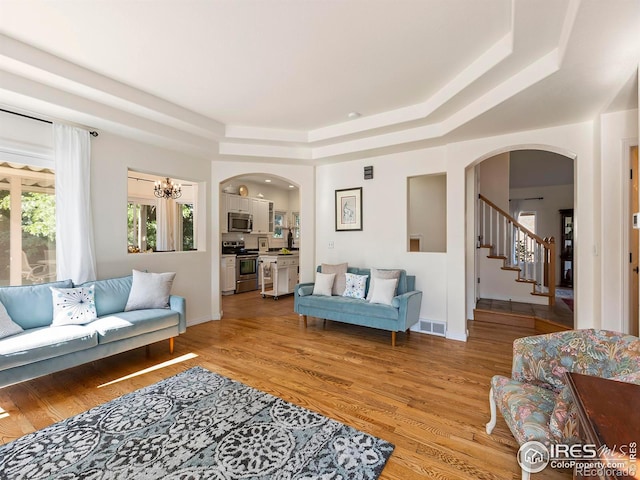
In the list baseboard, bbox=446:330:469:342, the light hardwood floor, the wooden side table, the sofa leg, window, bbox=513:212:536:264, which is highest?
window, bbox=513:212:536:264

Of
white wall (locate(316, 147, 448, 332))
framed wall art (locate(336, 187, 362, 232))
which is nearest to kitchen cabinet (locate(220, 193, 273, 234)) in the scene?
white wall (locate(316, 147, 448, 332))

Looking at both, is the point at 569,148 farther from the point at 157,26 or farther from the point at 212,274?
the point at 212,274

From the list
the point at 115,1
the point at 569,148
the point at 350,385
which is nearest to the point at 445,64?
the point at 569,148

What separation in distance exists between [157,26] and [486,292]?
19.9 ft

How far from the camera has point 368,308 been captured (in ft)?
12.7

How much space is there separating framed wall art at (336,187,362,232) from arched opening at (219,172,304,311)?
4.60 ft

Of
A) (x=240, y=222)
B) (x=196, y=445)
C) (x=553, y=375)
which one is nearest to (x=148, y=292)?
(x=196, y=445)

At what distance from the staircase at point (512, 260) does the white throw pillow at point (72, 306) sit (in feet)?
18.7

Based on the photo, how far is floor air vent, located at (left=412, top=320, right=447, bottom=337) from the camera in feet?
13.6

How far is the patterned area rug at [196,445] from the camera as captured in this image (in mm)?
1716

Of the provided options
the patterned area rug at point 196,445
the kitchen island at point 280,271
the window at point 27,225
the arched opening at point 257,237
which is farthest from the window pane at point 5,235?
the kitchen island at point 280,271

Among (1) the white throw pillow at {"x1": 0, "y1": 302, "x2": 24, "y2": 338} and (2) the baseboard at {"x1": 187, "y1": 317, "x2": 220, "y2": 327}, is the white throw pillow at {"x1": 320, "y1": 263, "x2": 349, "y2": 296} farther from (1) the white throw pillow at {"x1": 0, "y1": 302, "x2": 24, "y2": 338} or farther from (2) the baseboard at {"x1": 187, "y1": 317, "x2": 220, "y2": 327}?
(1) the white throw pillow at {"x1": 0, "y1": 302, "x2": 24, "y2": 338}

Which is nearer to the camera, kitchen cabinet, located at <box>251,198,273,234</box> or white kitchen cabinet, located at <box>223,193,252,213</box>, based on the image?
white kitchen cabinet, located at <box>223,193,252,213</box>

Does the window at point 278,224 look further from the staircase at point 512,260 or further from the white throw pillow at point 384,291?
the staircase at point 512,260
